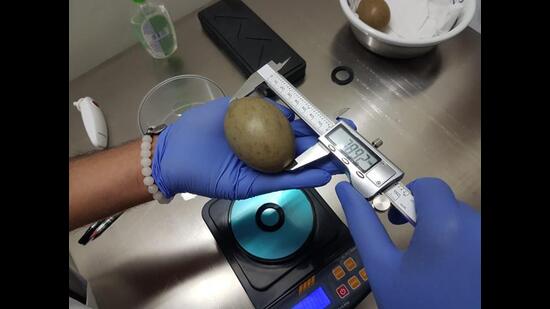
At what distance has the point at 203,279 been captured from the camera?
81cm

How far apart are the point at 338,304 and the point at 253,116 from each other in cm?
40

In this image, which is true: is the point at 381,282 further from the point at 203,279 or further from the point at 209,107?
the point at 209,107

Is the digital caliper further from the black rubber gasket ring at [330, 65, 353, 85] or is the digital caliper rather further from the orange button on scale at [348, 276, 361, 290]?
the black rubber gasket ring at [330, 65, 353, 85]

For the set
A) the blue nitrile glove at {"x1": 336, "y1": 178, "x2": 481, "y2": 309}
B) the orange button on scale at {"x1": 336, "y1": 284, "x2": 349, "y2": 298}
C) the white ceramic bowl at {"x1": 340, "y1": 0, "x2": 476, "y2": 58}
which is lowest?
the orange button on scale at {"x1": 336, "y1": 284, "x2": 349, "y2": 298}

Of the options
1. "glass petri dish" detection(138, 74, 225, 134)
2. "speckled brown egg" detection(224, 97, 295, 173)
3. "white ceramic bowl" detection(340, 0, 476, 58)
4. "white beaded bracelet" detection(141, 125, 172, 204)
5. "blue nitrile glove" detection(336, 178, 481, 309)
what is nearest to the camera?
"blue nitrile glove" detection(336, 178, 481, 309)

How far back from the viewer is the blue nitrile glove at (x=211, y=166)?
0.73 meters

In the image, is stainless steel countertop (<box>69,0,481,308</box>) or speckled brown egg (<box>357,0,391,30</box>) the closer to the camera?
stainless steel countertop (<box>69,0,481,308</box>)

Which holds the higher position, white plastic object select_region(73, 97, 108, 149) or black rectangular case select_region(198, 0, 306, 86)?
black rectangular case select_region(198, 0, 306, 86)

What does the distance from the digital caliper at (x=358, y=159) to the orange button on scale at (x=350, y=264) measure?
6.3 inches

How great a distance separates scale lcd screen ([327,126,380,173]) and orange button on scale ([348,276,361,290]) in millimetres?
231

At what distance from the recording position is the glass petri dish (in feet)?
3.36

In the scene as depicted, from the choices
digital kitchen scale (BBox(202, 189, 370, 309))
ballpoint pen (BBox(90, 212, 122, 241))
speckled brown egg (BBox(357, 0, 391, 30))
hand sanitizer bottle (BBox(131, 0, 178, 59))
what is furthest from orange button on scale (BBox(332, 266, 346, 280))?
hand sanitizer bottle (BBox(131, 0, 178, 59))

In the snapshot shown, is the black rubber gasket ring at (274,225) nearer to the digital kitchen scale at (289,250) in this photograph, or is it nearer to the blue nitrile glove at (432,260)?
the digital kitchen scale at (289,250)

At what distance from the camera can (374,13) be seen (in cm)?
95
